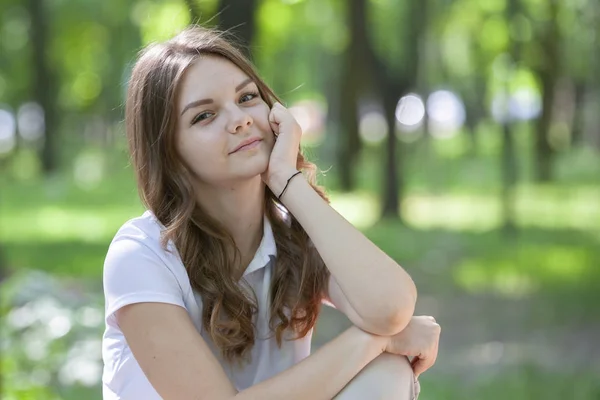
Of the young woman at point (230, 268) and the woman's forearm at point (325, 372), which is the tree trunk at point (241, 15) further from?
the woman's forearm at point (325, 372)

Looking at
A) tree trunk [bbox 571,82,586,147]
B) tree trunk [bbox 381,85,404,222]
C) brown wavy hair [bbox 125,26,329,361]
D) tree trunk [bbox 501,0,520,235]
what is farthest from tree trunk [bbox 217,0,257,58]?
tree trunk [bbox 571,82,586,147]

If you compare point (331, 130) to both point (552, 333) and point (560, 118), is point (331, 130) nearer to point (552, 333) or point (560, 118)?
point (560, 118)

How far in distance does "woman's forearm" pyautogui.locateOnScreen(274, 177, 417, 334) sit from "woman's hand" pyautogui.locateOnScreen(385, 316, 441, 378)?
→ 52mm

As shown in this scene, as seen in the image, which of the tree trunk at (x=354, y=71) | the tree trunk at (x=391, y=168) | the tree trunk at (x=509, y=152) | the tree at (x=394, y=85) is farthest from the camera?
the tree trunk at (x=391, y=168)

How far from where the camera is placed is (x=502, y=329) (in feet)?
27.6

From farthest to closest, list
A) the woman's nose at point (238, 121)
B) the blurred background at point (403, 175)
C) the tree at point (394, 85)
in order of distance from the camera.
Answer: the tree at point (394, 85), the blurred background at point (403, 175), the woman's nose at point (238, 121)

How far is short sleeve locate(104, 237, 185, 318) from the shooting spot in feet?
7.34

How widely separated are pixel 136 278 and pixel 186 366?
0.23 metres

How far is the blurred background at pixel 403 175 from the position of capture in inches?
213

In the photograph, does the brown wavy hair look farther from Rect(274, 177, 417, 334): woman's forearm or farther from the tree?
the tree

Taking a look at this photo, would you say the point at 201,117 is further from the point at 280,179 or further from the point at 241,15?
the point at 241,15

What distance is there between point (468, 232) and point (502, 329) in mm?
7033

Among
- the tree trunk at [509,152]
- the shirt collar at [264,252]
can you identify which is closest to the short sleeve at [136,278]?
the shirt collar at [264,252]

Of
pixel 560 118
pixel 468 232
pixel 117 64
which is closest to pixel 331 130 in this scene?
pixel 560 118
